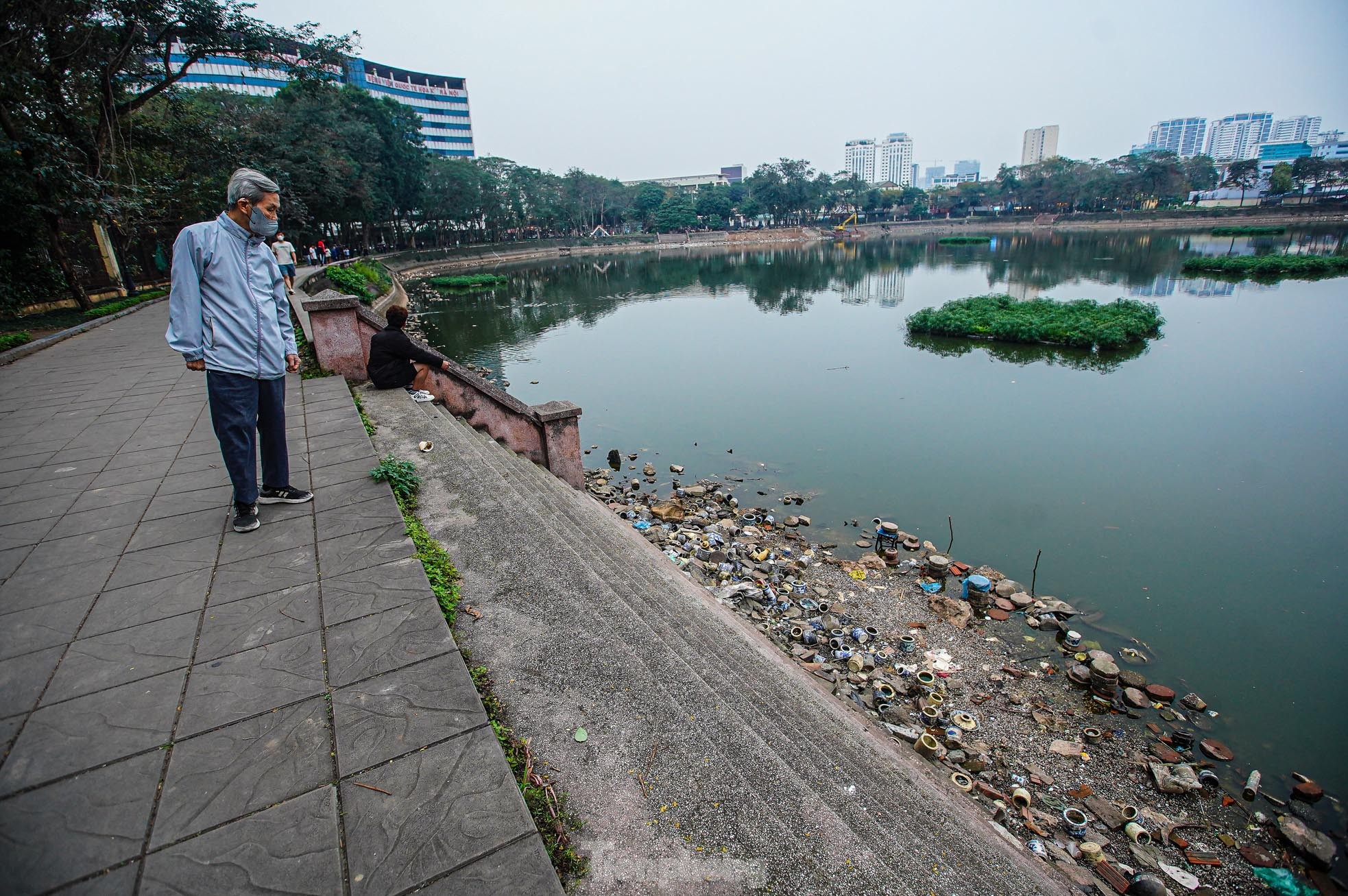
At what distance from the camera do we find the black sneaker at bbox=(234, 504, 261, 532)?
10.6ft

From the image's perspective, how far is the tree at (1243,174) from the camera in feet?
207

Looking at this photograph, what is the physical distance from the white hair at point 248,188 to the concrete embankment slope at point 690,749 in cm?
194

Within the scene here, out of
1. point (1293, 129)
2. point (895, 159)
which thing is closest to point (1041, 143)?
point (895, 159)

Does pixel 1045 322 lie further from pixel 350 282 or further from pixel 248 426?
pixel 350 282

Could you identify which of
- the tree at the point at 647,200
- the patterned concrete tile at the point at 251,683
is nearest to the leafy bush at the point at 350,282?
the patterned concrete tile at the point at 251,683

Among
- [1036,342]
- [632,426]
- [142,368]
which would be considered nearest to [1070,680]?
[632,426]

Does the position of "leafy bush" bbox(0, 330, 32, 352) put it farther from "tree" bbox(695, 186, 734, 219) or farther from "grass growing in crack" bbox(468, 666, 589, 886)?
"tree" bbox(695, 186, 734, 219)

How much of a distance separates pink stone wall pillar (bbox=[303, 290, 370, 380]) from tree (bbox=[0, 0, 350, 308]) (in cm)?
763

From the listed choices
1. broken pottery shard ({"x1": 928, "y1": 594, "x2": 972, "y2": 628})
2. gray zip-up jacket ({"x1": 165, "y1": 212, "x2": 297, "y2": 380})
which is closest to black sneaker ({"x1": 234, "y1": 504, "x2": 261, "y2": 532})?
gray zip-up jacket ({"x1": 165, "y1": 212, "x2": 297, "y2": 380})

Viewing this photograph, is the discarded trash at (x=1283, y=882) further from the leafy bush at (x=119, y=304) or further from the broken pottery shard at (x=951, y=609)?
the leafy bush at (x=119, y=304)

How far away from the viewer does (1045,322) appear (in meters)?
15.0

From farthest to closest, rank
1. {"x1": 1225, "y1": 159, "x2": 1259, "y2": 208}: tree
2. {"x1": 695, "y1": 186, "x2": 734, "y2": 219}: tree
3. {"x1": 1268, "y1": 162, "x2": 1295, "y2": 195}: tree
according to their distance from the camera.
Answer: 1. {"x1": 695, "y1": 186, "x2": 734, "y2": 219}: tree
2. {"x1": 1225, "y1": 159, "x2": 1259, "y2": 208}: tree
3. {"x1": 1268, "y1": 162, "x2": 1295, "y2": 195}: tree

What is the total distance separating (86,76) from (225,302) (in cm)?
1423

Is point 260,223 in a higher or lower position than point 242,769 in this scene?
higher
